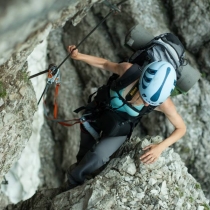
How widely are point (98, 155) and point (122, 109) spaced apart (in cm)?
82

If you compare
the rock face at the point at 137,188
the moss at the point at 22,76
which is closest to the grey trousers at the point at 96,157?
the rock face at the point at 137,188

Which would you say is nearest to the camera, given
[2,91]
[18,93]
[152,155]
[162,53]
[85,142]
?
[2,91]

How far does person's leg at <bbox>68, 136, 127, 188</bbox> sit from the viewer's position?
5055 mm

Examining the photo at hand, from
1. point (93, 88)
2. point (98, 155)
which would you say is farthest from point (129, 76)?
point (93, 88)

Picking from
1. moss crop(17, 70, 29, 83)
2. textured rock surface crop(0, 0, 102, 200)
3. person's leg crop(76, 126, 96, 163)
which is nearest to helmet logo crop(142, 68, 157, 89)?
textured rock surface crop(0, 0, 102, 200)

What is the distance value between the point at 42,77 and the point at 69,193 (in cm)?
481

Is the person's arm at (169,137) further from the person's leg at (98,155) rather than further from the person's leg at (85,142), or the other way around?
Result: the person's leg at (85,142)

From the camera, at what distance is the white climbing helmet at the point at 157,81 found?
4180 mm

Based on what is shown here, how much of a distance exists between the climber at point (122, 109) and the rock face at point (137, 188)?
0.22m

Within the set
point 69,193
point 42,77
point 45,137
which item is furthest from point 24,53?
point 45,137

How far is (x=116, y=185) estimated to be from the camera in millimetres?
4633

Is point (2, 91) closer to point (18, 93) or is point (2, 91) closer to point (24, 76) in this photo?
point (18, 93)

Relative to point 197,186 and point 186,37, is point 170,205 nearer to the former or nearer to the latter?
point 197,186

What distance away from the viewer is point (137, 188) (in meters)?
4.65
